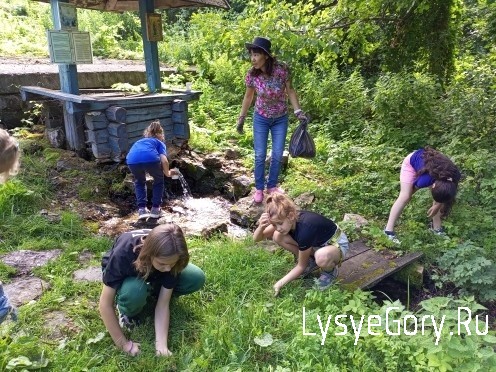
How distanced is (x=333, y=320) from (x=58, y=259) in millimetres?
2386

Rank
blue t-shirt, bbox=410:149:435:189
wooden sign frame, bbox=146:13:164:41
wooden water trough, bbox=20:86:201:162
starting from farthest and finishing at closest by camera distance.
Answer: wooden sign frame, bbox=146:13:164:41, wooden water trough, bbox=20:86:201:162, blue t-shirt, bbox=410:149:435:189

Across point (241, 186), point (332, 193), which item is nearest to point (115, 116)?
point (241, 186)

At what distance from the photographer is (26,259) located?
3695 mm

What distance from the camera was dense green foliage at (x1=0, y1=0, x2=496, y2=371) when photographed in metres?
2.59

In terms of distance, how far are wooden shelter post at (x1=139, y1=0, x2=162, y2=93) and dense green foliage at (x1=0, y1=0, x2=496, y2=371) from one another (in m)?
0.72

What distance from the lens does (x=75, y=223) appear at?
433 centimetres

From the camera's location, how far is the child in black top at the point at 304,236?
312 cm

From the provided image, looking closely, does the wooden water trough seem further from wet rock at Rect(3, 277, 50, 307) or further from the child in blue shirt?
wet rock at Rect(3, 277, 50, 307)

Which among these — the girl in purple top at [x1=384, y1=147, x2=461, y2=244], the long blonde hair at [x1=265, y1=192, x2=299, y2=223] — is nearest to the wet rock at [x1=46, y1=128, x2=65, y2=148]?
the long blonde hair at [x1=265, y1=192, x2=299, y2=223]

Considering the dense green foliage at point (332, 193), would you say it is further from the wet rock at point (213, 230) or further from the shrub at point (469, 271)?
the wet rock at point (213, 230)

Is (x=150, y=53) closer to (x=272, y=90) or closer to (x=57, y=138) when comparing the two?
(x=57, y=138)

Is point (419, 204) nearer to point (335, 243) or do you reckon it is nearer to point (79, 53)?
point (335, 243)

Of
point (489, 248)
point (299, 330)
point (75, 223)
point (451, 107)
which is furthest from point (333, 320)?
point (451, 107)

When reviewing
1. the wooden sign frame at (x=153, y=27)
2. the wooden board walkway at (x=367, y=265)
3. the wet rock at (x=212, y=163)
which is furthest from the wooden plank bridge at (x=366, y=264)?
the wooden sign frame at (x=153, y=27)
